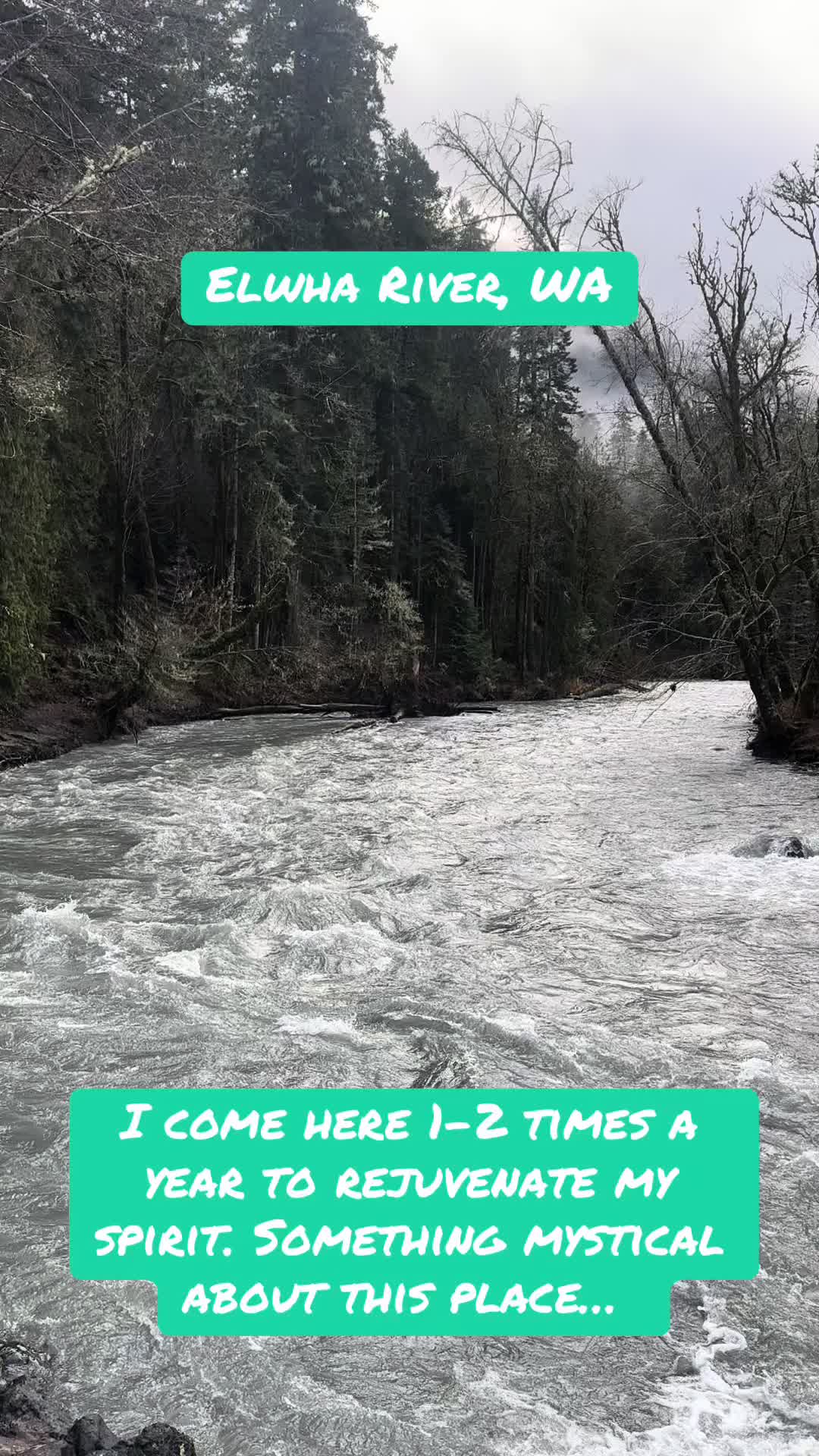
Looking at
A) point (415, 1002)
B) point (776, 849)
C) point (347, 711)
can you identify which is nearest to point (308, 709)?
point (347, 711)

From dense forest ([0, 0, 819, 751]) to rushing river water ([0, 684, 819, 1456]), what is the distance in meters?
4.94

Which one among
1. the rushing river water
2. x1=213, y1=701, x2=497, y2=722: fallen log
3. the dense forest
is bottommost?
the rushing river water

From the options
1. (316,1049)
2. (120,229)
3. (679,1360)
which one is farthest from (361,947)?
(120,229)

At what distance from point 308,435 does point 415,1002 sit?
29.8 m

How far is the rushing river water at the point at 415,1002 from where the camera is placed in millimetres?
3838

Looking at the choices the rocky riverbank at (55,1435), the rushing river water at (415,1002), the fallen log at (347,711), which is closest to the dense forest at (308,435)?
the fallen log at (347,711)

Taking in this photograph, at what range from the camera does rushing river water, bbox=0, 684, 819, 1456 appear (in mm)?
3838

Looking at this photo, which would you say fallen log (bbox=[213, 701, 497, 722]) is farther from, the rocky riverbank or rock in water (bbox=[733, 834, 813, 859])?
the rocky riverbank

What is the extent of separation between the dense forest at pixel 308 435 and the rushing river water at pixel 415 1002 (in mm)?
4943

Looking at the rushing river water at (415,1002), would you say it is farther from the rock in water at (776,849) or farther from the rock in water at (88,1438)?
the rock in water at (88,1438)

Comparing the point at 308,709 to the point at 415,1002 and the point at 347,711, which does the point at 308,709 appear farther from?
the point at 415,1002

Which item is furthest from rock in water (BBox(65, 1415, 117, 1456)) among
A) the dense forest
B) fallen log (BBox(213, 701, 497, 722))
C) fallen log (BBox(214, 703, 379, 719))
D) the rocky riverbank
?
fallen log (BBox(214, 703, 379, 719))

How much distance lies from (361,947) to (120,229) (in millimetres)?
6697

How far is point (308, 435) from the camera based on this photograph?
1359 inches
